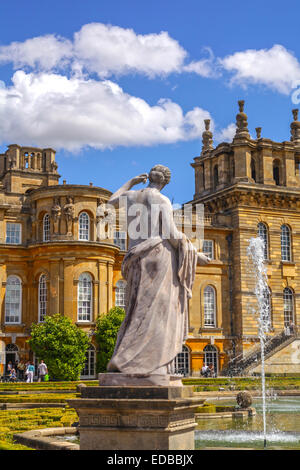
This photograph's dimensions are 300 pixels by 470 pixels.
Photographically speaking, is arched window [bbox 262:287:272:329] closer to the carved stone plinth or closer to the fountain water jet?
Result: the fountain water jet

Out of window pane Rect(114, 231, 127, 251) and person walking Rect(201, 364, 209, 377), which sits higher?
window pane Rect(114, 231, 127, 251)

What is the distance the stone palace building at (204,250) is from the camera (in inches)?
1551

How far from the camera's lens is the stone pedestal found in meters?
6.86

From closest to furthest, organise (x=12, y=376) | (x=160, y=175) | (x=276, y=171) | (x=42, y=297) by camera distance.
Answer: (x=160, y=175) < (x=12, y=376) < (x=42, y=297) < (x=276, y=171)

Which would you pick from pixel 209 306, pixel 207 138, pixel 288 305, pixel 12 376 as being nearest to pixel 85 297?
pixel 12 376

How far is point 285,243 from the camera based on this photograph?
4716cm

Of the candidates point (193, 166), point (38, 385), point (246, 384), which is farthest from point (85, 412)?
point (193, 166)

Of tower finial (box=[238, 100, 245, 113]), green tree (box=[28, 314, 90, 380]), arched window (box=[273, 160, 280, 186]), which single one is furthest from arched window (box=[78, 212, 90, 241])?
arched window (box=[273, 160, 280, 186])

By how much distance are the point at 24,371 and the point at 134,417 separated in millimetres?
32721

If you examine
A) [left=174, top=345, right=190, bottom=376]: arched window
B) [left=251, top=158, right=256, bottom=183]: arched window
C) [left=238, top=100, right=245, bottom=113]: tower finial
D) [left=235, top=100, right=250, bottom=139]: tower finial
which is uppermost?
[left=238, top=100, right=245, bottom=113]: tower finial

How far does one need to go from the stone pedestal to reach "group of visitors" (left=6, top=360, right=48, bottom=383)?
29129mm

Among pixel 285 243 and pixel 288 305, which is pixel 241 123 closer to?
pixel 285 243
